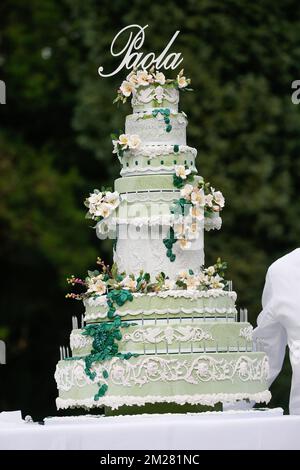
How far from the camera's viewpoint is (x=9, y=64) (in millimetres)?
26500

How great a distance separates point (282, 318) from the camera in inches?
509

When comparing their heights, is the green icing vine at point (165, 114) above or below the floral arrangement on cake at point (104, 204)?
above

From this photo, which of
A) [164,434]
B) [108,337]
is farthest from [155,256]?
[164,434]

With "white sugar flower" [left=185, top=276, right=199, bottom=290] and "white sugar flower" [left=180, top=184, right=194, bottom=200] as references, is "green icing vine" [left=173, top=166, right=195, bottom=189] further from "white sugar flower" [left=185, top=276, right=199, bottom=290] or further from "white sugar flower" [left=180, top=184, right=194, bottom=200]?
"white sugar flower" [left=185, top=276, right=199, bottom=290]

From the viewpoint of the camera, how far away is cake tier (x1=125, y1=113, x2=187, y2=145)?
1261 centimetres

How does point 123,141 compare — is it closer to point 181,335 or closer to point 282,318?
point 181,335

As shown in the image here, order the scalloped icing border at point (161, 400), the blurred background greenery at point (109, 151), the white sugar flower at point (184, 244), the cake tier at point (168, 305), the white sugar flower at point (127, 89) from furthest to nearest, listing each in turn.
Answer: the blurred background greenery at point (109, 151) < the white sugar flower at point (127, 89) < the white sugar flower at point (184, 244) < the cake tier at point (168, 305) < the scalloped icing border at point (161, 400)

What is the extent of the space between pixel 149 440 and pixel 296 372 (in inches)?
78.6

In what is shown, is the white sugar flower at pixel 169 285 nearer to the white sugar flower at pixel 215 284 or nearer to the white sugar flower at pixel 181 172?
the white sugar flower at pixel 215 284

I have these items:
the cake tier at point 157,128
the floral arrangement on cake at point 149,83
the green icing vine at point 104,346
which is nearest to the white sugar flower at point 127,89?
the floral arrangement on cake at point 149,83

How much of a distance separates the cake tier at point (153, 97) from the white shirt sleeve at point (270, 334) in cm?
161

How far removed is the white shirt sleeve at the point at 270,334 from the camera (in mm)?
13086

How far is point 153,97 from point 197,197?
0.88 meters
